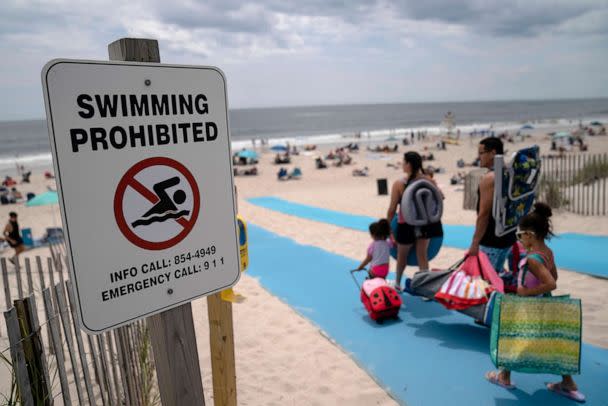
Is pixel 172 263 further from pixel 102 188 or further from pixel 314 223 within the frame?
pixel 314 223

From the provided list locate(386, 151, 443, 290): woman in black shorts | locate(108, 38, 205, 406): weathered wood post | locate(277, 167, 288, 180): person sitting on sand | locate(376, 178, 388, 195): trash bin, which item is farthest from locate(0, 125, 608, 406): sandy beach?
locate(277, 167, 288, 180): person sitting on sand

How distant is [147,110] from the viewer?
1323 mm

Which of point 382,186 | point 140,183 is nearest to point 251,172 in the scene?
point 382,186

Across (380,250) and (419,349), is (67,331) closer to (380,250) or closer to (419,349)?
(419,349)

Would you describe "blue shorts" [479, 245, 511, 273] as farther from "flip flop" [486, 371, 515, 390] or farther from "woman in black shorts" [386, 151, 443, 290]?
"flip flop" [486, 371, 515, 390]

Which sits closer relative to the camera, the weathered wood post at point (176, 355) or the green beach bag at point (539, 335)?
the weathered wood post at point (176, 355)

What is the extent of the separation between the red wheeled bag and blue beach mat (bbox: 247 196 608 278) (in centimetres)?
304

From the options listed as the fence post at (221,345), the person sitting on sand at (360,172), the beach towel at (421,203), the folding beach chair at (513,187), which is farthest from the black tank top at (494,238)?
the person sitting on sand at (360,172)

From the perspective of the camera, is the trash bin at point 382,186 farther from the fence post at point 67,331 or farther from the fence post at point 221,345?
the fence post at point 221,345

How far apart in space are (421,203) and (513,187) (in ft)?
3.38

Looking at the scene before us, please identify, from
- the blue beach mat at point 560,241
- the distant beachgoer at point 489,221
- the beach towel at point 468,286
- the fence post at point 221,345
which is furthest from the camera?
the blue beach mat at point 560,241

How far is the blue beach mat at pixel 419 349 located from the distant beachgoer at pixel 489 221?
775mm

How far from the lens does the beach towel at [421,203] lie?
5.00 m

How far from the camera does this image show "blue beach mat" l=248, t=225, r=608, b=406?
336 centimetres
